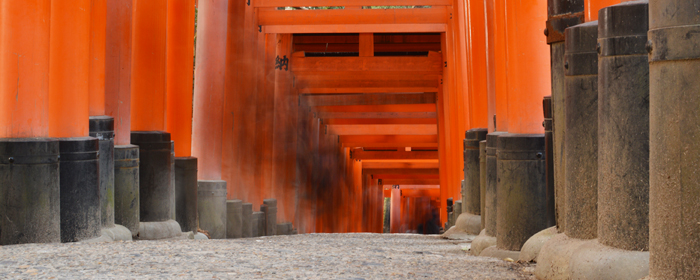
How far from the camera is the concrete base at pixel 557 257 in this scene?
358 cm

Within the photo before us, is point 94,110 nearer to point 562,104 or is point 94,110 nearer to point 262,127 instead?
point 562,104

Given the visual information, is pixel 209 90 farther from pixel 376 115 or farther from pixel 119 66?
pixel 376 115

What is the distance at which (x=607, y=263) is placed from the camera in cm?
306

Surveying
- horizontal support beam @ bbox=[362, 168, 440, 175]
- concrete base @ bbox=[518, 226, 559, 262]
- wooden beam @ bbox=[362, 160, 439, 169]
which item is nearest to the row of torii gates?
concrete base @ bbox=[518, 226, 559, 262]

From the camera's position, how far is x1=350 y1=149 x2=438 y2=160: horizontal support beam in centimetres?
Answer: 2836

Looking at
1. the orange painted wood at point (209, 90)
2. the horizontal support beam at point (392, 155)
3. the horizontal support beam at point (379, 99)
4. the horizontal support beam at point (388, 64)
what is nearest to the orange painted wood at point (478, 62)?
the orange painted wood at point (209, 90)

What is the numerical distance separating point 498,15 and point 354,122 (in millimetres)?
18441

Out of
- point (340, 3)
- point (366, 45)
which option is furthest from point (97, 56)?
point (366, 45)

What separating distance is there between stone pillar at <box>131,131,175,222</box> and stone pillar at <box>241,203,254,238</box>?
4865 mm

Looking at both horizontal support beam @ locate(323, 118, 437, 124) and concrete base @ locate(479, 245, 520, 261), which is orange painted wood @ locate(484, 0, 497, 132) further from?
horizontal support beam @ locate(323, 118, 437, 124)

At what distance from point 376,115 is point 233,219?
11.1m

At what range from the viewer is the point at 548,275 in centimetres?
375

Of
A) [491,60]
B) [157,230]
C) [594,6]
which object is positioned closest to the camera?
[594,6]

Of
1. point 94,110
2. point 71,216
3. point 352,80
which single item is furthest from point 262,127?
point 71,216
